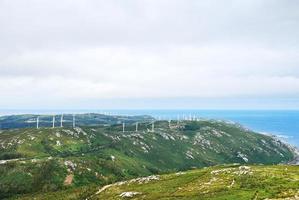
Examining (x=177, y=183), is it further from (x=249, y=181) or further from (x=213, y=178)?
(x=249, y=181)

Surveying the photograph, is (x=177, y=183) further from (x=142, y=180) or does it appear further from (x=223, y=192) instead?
(x=223, y=192)

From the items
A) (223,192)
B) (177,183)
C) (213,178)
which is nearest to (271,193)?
(223,192)

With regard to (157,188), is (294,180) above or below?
above

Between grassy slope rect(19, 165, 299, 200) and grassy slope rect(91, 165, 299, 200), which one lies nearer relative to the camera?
grassy slope rect(19, 165, 299, 200)

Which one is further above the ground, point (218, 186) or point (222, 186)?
point (222, 186)

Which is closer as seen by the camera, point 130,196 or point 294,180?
point 294,180

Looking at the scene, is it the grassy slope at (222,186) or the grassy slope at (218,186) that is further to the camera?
the grassy slope at (222,186)

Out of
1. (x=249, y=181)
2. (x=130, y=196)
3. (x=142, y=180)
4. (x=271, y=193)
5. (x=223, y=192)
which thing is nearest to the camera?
(x=271, y=193)

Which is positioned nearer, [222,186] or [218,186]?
[222,186]

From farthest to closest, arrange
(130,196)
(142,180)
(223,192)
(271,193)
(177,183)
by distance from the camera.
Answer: (142,180) < (177,183) < (130,196) < (223,192) < (271,193)
